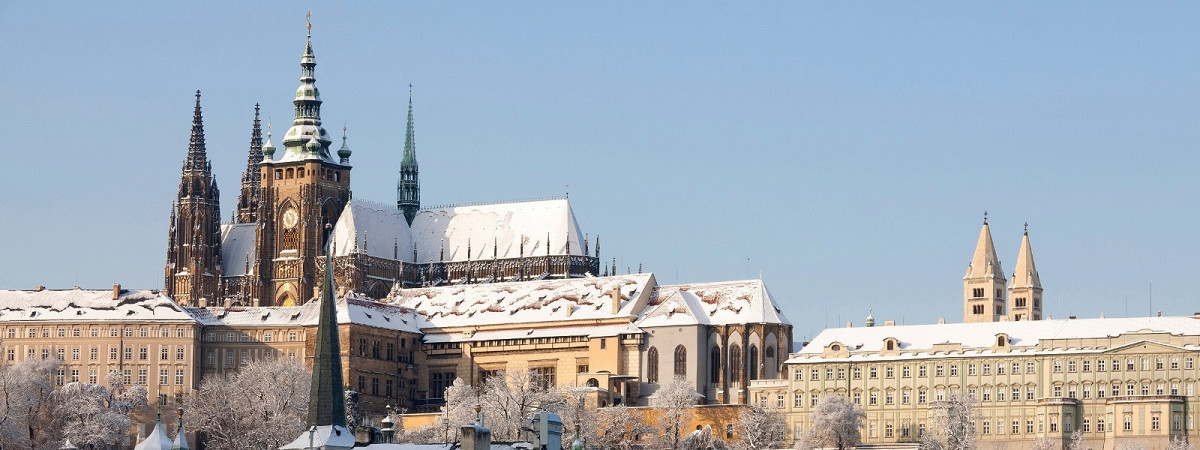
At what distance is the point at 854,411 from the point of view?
190500mm

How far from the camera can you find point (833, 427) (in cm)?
18825

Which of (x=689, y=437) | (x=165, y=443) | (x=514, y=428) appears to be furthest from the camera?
(x=689, y=437)

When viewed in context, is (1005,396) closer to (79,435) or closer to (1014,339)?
(1014,339)

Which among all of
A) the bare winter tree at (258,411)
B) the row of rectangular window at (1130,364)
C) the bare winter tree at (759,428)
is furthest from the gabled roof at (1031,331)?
the bare winter tree at (258,411)

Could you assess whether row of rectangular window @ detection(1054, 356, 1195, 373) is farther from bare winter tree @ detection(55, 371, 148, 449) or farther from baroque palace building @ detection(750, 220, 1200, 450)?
bare winter tree @ detection(55, 371, 148, 449)

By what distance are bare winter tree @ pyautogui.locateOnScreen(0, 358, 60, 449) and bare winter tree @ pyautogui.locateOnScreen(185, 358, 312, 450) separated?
999 cm

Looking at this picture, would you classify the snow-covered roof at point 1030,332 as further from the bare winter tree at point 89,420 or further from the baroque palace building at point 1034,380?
the bare winter tree at point 89,420

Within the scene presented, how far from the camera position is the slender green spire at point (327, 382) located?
121 m

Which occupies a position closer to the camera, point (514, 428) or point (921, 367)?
point (514, 428)

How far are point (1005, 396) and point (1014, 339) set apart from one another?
15.2ft

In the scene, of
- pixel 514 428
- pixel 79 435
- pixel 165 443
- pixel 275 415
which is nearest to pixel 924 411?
pixel 514 428

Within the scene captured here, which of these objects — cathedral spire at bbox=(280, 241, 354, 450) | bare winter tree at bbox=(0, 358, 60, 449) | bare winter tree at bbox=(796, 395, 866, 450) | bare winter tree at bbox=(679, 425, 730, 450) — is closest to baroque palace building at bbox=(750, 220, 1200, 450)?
bare winter tree at bbox=(796, 395, 866, 450)

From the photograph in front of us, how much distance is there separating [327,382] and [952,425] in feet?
241

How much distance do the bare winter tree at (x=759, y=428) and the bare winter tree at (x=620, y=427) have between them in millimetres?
6031
